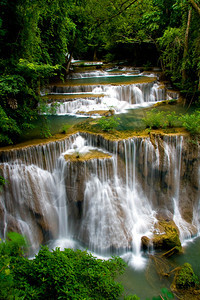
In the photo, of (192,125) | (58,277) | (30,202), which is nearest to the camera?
(58,277)

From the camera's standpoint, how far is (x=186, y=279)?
19.9ft

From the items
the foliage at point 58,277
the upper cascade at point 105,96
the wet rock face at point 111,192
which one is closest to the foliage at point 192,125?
the wet rock face at point 111,192

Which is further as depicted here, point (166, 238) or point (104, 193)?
point (104, 193)

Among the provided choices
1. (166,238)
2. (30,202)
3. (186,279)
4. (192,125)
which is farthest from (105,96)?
(186,279)

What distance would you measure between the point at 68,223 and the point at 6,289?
5.33m

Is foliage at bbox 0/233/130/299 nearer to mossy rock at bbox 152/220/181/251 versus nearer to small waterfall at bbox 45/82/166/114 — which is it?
mossy rock at bbox 152/220/181/251

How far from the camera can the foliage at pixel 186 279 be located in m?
6.05

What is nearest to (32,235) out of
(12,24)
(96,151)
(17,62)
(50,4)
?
(96,151)

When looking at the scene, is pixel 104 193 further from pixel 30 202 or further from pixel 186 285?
pixel 186 285

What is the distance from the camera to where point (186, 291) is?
19.6 ft

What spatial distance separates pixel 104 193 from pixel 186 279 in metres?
3.52

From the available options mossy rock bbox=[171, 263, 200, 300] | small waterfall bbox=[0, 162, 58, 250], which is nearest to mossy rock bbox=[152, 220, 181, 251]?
mossy rock bbox=[171, 263, 200, 300]

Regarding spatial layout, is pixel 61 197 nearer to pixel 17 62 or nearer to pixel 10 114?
pixel 10 114

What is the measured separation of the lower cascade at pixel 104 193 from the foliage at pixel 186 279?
3.78 feet
